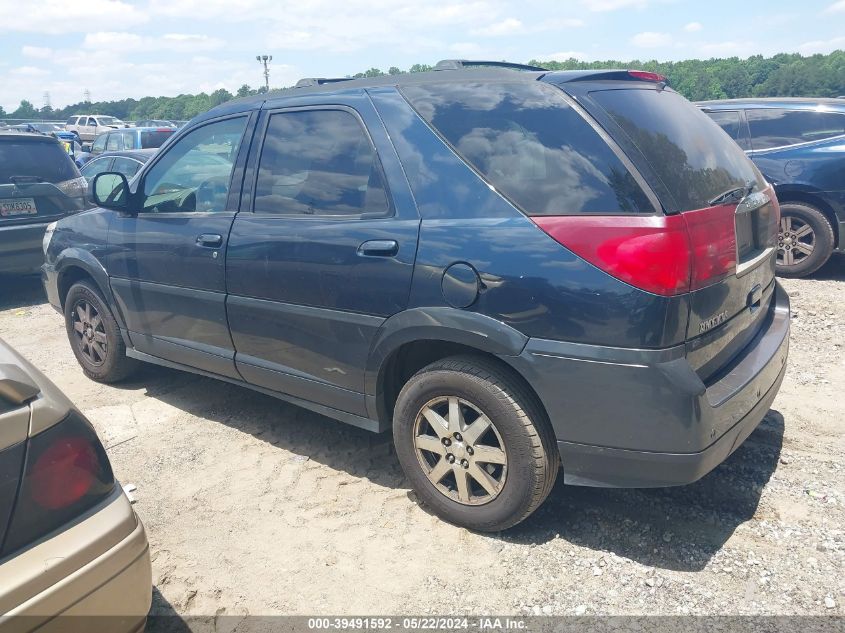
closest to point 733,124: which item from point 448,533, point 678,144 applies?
point 678,144

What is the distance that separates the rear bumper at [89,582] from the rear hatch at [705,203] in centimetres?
197

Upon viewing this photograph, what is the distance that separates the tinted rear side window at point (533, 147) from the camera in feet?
8.19

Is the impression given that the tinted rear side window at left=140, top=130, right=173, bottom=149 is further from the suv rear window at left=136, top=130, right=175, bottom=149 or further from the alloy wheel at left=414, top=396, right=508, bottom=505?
the alloy wheel at left=414, top=396, right=508, bottom=505

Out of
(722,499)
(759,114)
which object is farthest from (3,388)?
(759,114)

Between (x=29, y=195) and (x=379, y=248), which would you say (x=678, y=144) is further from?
(x=29, y=195)

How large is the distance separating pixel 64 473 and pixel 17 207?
6.68 metres

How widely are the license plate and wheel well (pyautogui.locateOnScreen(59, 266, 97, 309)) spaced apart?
10.0ft

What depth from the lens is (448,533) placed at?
302 cm

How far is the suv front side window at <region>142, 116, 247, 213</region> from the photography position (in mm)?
3787

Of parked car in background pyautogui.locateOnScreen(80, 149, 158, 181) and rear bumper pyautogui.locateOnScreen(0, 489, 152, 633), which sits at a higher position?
parked car in background pyautogui.locateOnScreen(80, 149, 158, 181)

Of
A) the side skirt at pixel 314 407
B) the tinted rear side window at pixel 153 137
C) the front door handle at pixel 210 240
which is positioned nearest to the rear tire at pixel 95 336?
the side skirt at pixel 314 407

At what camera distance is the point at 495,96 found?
2871mm

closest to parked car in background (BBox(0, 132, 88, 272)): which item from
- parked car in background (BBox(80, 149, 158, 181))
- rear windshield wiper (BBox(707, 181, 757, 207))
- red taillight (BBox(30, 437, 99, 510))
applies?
parked car in background (BBox(80, 149, 158, 181))

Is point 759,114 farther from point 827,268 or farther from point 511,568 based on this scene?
point 511,568
